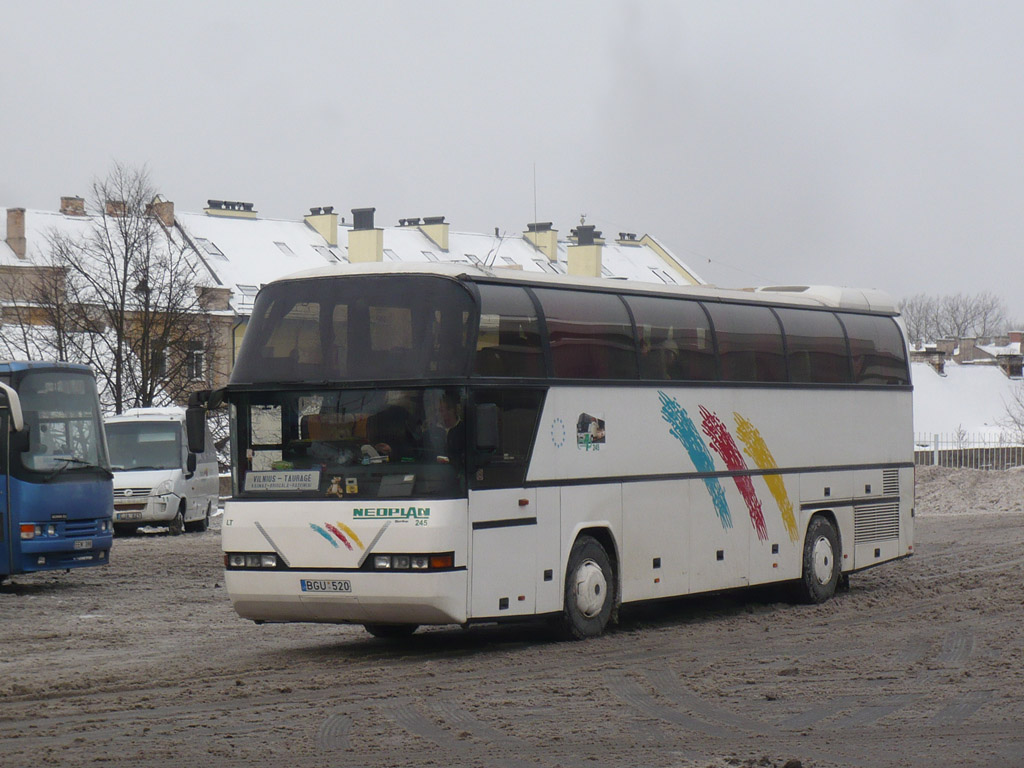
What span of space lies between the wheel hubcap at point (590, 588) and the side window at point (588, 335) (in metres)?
1.76

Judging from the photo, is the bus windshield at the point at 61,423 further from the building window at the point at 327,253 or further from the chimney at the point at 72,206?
the building window at the point at 327,253

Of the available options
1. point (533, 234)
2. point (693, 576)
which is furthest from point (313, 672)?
point (533, 234)

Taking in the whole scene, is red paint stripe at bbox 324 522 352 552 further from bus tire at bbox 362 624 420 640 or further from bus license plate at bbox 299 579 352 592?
bus tire at bbox 362 624 420 640

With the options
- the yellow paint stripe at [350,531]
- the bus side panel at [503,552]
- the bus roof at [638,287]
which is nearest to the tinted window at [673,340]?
the bus roof at [638,287]

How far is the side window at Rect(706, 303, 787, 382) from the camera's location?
16703 millimetres

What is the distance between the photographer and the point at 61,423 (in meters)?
20.9

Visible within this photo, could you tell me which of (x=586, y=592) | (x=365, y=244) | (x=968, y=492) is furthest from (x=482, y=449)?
(x=365, y=244)

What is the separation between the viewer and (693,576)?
1599 cm

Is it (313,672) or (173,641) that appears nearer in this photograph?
(313,672)

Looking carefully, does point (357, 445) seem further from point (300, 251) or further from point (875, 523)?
point (300, 251)

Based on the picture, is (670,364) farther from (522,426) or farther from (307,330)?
(307,330)

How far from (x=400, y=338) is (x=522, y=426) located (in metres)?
1.37

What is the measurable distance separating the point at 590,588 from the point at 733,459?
305cm

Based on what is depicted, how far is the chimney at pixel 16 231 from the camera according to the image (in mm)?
65750
